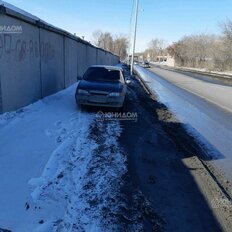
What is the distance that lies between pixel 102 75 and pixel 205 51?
89.3 meters

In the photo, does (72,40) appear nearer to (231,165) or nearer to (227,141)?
(227,141)

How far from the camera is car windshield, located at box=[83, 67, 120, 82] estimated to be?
12.8 m

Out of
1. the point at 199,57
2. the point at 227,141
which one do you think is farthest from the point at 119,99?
the point at 199,57

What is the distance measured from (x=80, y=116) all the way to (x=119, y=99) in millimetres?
1735

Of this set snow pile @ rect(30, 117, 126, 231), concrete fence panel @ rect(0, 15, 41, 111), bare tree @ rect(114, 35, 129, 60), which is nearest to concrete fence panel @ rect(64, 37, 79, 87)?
concrete fence panel @ rect(0, 15, 41, 111)

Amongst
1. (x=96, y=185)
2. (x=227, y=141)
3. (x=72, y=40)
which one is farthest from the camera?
(x=72, y=40)

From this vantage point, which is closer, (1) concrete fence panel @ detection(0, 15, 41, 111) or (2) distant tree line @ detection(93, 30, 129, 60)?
(1) concrete fence panel @ detection(0, 15, 41, 111)

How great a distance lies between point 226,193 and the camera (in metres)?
5.68

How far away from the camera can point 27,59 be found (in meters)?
10.8

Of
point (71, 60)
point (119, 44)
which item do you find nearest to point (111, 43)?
point (119, 44)

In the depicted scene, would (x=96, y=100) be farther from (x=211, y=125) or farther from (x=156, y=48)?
Answer: (x=156, y=48)

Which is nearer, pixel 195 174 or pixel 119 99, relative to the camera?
pixel 195 174

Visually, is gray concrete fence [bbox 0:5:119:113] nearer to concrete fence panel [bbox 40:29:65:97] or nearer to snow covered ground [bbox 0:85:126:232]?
concrete fence panel [bbox 40:29:65:97]

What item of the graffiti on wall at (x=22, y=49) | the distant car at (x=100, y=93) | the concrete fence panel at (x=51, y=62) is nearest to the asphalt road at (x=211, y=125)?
the distant car at (x=100, y=93)
